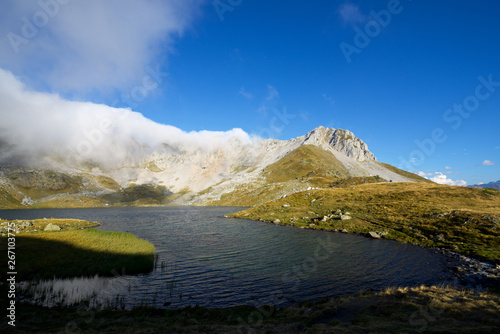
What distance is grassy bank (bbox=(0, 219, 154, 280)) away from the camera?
81.8 ft

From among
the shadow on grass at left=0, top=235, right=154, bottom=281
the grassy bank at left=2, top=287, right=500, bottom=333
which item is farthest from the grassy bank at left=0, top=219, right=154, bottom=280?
the grassy bank at left=2, top=287, right=500, bottom=333

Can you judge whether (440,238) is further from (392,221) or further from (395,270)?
(395,270)

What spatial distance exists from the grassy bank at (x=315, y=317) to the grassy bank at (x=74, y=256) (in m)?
9.63

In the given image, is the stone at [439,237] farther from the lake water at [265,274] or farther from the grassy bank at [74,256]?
the grassy bank at [74,256]

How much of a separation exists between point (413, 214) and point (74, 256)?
70.4 m

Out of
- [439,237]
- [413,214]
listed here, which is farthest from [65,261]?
[413,214]

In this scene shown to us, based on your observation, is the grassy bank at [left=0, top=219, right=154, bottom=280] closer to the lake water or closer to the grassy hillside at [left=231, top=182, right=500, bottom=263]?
the lake water

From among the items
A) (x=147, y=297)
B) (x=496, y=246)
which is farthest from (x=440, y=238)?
(x=147, y=297)

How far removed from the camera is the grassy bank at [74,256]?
24938 mm

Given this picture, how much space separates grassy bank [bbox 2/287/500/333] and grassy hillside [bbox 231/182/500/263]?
77.5 ft

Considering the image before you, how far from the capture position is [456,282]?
23.2m

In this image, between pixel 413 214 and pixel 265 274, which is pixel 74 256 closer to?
pixel 265 274

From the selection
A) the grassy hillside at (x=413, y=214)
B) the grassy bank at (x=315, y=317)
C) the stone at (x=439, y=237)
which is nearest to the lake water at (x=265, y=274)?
the grassy bank at (x=315, y=317)

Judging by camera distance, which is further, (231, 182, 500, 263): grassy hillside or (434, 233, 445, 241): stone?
(434, 233, 445, 241): stone
